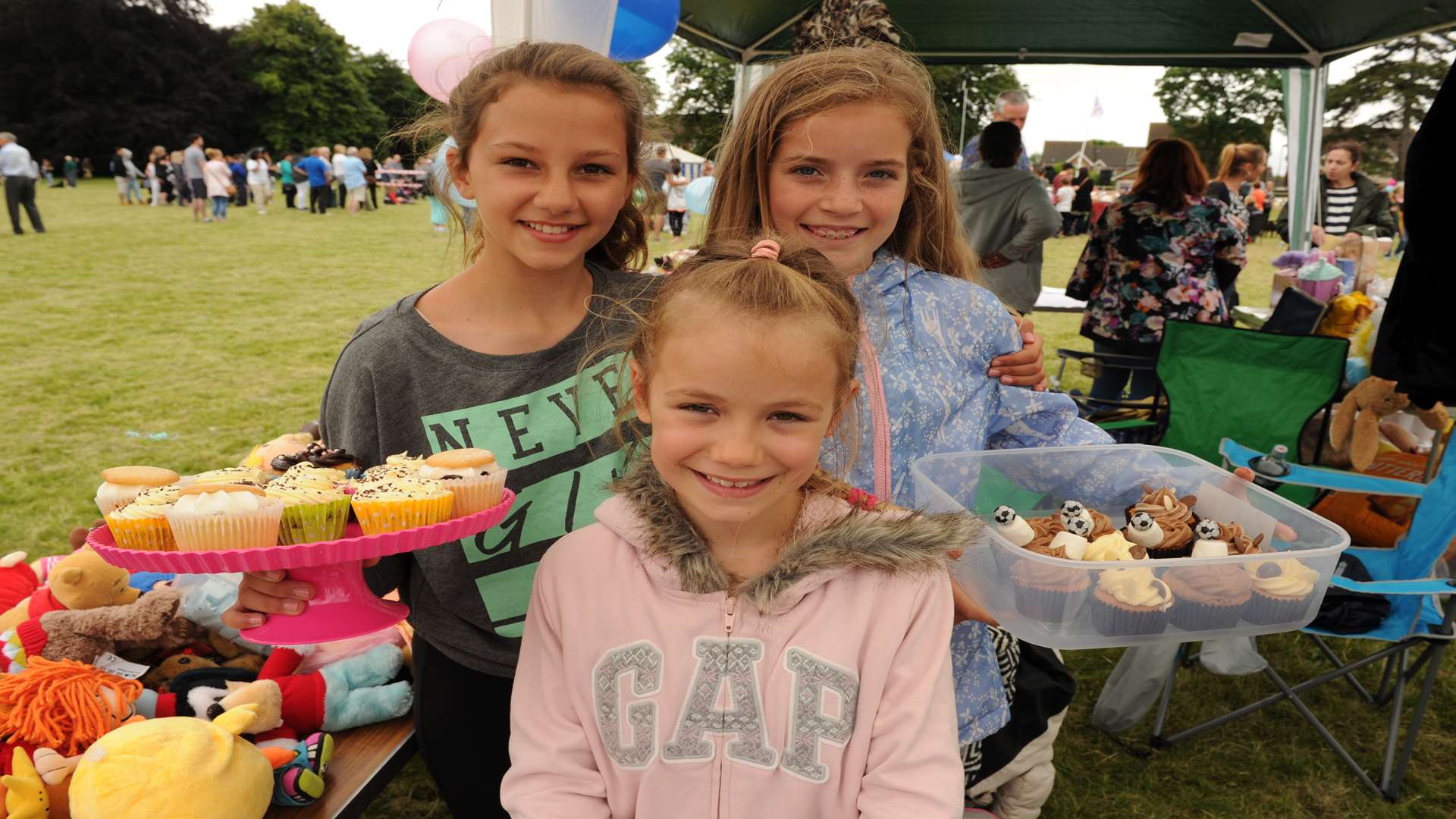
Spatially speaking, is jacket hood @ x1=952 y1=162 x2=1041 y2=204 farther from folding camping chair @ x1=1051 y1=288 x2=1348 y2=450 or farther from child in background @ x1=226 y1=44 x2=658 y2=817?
child in background @ x1=226 y1=44 x2=658 y2=817

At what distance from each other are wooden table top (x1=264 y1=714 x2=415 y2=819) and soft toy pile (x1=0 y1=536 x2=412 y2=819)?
23mm

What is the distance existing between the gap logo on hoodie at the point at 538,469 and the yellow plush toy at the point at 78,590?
4.40 feet

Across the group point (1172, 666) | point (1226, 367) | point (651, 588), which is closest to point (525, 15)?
point (651, 588)

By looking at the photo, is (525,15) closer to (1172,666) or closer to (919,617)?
(919,617)

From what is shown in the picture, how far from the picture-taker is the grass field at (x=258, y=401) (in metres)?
2.79

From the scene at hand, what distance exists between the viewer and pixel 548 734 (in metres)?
1.23

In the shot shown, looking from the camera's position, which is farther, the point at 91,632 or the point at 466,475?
the point at 91,632

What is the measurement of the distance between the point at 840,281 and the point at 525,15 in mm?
1344

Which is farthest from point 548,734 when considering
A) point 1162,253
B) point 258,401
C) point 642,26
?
point 258,401

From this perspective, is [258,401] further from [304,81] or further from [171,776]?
[304,81]

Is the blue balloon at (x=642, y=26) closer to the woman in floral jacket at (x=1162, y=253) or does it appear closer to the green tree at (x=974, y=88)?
the woman in floral jacket at (x=1162, y=253)

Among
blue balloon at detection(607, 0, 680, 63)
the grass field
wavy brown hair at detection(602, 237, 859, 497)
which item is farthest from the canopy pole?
wavy brown hair at detection(602, 237, 859, 497)

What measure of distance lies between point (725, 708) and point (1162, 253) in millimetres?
4615

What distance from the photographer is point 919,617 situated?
121 cm
